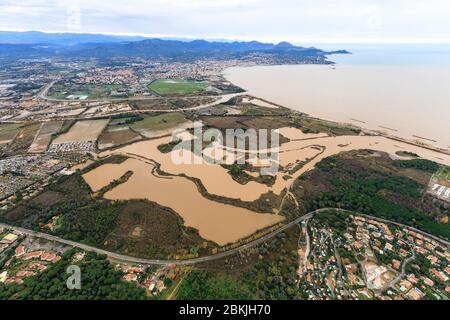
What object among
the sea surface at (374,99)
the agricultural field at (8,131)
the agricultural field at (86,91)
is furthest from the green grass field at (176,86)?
the agricultural field at (8,131)

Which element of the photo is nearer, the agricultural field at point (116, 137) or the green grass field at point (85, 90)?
the agricultural field at point (116, 137)

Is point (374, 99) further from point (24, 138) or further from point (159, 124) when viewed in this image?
point (24, 138)

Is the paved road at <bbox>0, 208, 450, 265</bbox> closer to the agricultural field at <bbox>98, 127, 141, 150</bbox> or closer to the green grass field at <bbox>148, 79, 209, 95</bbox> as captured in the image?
the agricultural field at <bbox>98, 127, 141, 150</bbox>

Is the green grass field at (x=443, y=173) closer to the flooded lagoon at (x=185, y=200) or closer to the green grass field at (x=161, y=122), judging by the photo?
the flooded lagoon at (x=185, y=200)

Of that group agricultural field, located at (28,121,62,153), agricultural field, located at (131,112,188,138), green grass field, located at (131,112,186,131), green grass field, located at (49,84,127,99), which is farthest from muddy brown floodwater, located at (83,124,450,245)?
green grass field, located at (49,84,127,99)

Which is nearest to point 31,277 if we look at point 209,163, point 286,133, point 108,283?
point 108,283

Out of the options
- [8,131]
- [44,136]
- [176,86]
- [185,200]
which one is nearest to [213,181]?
[185,200]
